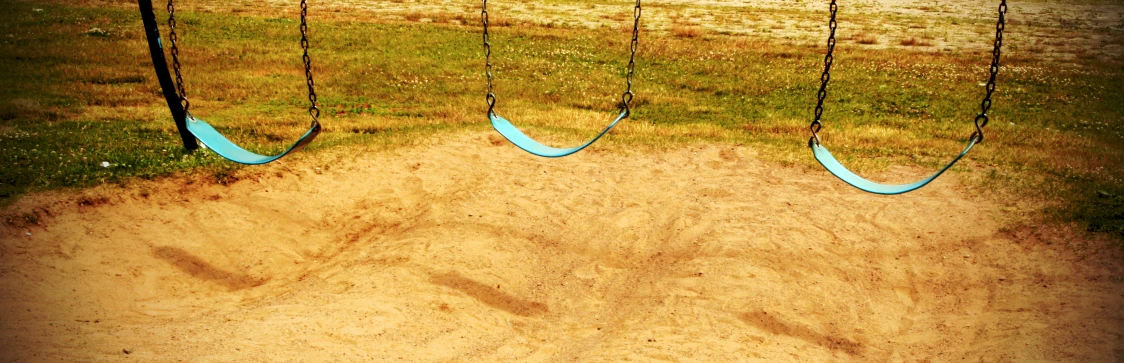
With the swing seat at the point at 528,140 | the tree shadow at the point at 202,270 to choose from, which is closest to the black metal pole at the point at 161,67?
the tree shadow at the point at 202,270

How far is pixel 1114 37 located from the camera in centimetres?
2116

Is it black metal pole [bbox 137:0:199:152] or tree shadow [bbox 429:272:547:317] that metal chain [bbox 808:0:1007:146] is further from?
black metal pole [bbox 137:0:199:152]

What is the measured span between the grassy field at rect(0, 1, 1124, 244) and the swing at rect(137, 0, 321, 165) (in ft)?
Result: 2.41

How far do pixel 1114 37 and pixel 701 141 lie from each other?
16.5 metres

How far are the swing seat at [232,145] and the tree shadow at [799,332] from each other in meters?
3.85

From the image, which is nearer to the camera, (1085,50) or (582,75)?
(582,75)

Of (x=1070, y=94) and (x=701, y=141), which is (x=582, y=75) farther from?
(x=1070, y=94)

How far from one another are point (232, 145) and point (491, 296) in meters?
2.52

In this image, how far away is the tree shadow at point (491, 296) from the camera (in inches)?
283

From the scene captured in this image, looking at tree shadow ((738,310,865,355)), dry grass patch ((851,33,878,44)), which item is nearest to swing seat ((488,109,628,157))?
tree shadow ((738,310,865,355))

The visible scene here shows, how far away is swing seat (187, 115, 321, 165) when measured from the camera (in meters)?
6.14

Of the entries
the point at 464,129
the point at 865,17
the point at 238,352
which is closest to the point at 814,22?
the point at 865,17

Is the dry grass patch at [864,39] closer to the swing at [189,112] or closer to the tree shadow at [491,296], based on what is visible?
the swing at [189,112]

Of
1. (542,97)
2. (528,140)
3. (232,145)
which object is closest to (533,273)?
(528,140)
